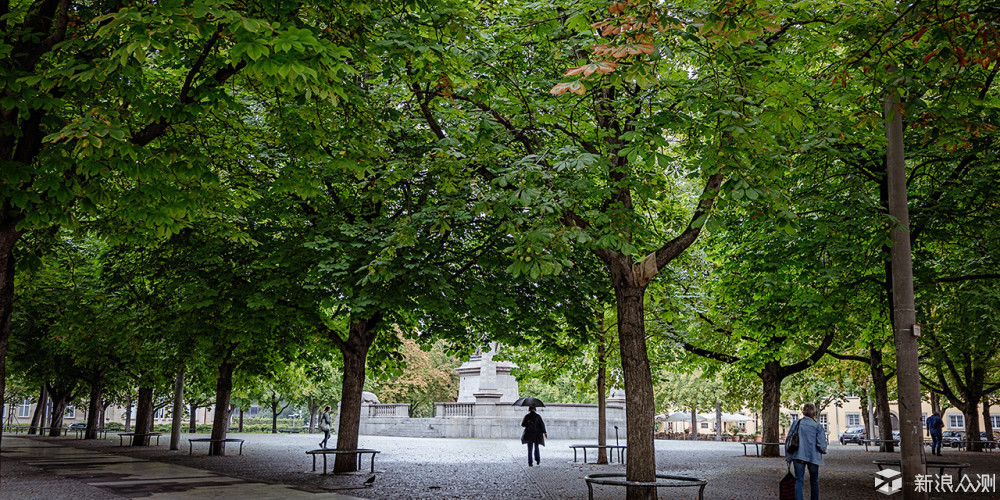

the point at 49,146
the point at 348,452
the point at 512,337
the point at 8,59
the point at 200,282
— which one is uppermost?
the point at 8,59

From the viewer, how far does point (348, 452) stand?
14852mm

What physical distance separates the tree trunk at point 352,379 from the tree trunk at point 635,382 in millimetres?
6678

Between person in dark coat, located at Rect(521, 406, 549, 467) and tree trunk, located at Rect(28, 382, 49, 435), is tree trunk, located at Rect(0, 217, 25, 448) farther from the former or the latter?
tree trunk, located at Rect(28, 382, 49, 435)

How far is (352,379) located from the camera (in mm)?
15648

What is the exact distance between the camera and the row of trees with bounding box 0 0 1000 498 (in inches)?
277

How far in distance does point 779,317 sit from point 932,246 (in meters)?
3.01

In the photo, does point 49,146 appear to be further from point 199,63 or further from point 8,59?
point 199,63

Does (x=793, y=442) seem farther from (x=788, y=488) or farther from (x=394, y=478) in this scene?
(x=394, y=478)

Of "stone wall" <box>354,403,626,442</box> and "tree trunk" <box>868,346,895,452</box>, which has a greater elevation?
"tree trunk" <box>868,346,895,452</box>

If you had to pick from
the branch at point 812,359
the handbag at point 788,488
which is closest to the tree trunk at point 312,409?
the branch at point 812,359

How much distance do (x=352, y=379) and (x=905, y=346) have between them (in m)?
11.3

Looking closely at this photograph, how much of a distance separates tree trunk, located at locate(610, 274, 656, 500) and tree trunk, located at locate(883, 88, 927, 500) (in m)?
3.26

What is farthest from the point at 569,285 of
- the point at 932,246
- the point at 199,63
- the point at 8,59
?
the point at 8,59

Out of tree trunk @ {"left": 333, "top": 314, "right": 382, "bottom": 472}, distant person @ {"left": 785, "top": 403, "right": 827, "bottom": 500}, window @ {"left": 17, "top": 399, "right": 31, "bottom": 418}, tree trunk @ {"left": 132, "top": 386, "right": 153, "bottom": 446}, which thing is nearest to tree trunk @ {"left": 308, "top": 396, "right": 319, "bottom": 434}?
tree trunk @ {"left": 132, "top": 386, "right": 153, "bottom": 446}
